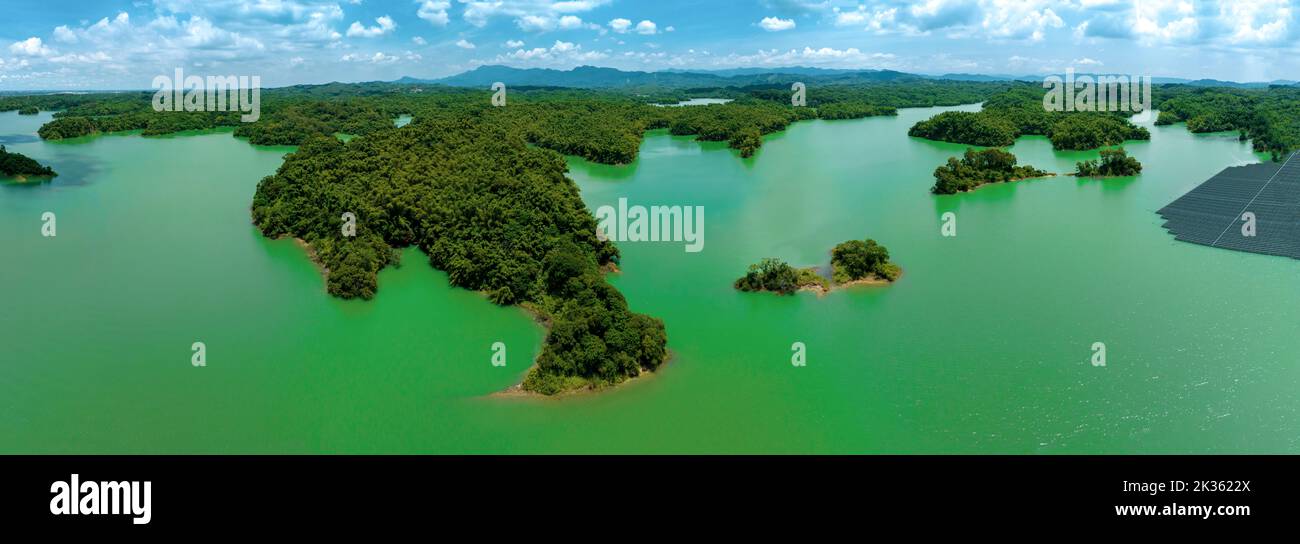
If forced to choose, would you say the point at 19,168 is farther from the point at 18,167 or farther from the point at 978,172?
the point at 978,172

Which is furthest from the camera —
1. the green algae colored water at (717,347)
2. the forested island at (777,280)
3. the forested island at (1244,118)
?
the forested island at (1244,118)

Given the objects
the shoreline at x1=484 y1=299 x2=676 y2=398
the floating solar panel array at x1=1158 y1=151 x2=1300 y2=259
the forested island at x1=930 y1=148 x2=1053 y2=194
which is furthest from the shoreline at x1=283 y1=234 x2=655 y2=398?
the forested island at x1=930 y1=148 x2=1053 y2=194

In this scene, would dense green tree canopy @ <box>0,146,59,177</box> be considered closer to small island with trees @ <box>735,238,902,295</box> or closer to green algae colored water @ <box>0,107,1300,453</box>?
green algae colored water @ <box>0,107,1300,453</box>

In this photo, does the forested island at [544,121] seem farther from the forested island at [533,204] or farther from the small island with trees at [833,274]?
the small island with trees at [833,274]

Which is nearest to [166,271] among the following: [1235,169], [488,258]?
[488,258]

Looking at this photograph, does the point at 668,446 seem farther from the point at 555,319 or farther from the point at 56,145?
the point at 56,145

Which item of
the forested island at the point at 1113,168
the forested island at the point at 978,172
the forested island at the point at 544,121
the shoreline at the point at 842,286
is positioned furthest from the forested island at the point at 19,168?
the forested island at the point at 1113,168

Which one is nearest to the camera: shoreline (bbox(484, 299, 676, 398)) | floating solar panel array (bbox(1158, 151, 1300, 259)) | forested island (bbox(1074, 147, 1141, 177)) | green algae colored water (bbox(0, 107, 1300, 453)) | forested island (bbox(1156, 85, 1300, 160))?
green algae colored water (bbox(0, 107, 1300, 453))
